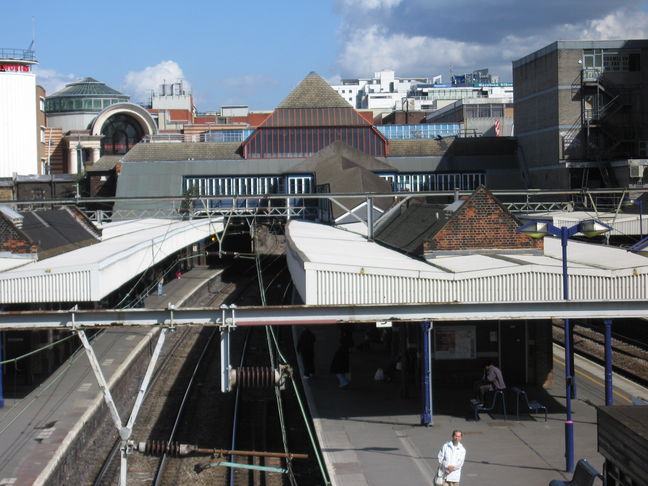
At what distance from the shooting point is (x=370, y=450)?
15914 mm

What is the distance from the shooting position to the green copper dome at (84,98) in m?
87.8

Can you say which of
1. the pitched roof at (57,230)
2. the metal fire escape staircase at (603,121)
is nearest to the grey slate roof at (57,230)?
the pitched roof at (57,230)

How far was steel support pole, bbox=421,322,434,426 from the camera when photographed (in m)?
17.1

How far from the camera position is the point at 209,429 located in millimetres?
19766

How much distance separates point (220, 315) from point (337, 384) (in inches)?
257

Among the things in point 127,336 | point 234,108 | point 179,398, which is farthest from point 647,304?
point 234,108

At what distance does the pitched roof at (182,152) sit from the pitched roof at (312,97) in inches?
216

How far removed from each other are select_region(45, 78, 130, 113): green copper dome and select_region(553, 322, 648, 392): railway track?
220ft

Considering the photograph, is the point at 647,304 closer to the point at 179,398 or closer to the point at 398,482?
the point at 398,482

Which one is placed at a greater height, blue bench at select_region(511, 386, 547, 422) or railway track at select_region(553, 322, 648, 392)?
blue bench at select_region(511, 386, 547, 422)

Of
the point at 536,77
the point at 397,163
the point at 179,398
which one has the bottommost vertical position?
the point at 179,398

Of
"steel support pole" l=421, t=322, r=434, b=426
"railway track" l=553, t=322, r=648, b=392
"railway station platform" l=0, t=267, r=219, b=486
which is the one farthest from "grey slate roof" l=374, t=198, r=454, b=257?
"railway station platform" l=0, t=267, r=219, b=486

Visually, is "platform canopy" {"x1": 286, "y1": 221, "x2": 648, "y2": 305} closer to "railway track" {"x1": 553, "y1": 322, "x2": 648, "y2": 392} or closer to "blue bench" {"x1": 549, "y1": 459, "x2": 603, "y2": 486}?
"railway track" {"x1": 553, "y1": 322, "x2": 648, "y2": 392}

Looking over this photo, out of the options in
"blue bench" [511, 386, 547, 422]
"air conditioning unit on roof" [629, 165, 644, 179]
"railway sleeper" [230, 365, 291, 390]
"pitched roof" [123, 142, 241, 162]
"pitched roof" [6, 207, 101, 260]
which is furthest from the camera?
"pitched roof" [123, 142, 241, 162]
